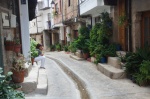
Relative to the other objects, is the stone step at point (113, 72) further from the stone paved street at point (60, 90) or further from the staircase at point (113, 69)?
the stone paved street at point (60, 90)

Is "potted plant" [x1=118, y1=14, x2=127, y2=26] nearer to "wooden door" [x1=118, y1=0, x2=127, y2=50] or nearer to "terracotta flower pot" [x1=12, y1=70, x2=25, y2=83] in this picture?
"wooden door" [x1=118, y1=0, x2=127, y2=50]

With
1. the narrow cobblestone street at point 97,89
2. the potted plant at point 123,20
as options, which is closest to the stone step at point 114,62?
the narrow cobblestone street at point 97,89

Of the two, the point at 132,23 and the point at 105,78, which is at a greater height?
the point at 132,23

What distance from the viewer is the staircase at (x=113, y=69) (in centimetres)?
883

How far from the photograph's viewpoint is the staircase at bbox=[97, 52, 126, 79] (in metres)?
8.83

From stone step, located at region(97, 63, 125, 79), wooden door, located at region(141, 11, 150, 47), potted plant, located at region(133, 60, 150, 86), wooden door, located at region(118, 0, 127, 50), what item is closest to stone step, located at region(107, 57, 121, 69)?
stone step, located at region(97, 63, 125, 79)

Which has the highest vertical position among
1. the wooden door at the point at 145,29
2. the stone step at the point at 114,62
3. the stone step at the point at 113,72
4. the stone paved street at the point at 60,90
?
the wooden door at the point at 145,29

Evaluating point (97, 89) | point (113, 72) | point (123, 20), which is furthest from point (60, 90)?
point (123, 20)

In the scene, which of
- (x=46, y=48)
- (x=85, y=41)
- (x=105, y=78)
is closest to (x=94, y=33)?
(x=85, y=41)

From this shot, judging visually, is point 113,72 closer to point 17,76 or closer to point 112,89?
point 112,89

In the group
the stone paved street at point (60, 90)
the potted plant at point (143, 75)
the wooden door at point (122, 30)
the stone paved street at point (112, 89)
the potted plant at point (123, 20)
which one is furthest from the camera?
the wooden door at point (122, 30)

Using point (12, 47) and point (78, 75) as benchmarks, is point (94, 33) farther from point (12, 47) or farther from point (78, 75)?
point (12, 47)

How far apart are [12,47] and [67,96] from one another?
2.12 m

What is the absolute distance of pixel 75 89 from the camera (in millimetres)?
8055
